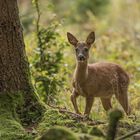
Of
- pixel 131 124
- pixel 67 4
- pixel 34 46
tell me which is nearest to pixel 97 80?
pixel 131 124

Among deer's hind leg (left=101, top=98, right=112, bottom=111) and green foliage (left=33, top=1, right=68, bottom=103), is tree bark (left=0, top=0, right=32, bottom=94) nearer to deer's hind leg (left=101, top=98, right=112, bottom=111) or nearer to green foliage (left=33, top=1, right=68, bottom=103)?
deer's hind leg (left=101, top=98, right=112, bottom=111)

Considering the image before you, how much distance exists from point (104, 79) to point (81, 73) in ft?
1.52

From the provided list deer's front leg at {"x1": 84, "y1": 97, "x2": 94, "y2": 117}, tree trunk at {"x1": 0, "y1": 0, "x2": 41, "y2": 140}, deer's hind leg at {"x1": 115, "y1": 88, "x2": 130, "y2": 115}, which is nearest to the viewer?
tree trunk at {"x1": 0, "y1": 0, "x2": 41, "y2": 140}

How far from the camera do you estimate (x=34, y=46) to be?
12898mm

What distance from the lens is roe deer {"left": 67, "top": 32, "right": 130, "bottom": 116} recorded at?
383 inches

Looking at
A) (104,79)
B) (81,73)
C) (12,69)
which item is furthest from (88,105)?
(12,69)

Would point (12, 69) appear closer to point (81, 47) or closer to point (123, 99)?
point (81, 47)

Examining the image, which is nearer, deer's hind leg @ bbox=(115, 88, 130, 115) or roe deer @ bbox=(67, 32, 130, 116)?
roe deer @ bbox=(67, 32, 130, 116)

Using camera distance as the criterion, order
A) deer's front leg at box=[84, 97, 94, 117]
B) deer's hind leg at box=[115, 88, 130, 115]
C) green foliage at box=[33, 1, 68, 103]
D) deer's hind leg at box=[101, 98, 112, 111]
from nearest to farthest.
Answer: deer's front leg at box=[84, 97, 94, 117] < deer's hind leg at box=[115, 88, 130, 115] < deer's hind leg at box=[101, 98, 112, 111] < green foliage at box=[33, 1, 68, 103]

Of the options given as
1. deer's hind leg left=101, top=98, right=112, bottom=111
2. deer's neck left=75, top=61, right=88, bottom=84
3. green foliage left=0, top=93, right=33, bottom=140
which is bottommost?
deer's hind leg left=101, top=98, right=112, bottom=111

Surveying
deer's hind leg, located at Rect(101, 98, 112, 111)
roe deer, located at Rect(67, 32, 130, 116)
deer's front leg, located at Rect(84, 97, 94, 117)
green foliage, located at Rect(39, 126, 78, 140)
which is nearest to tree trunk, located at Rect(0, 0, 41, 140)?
deer's front leg, located at Rect(84, 97, 94, 117)

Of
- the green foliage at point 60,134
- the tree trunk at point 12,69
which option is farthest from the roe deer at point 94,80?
the green foliage at point 60,134

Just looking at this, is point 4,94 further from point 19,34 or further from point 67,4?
point 67,4

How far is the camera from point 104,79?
33.3 feet
